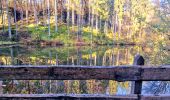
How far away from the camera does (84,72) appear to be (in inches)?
164

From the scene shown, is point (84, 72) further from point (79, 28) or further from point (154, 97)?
point (79, 28)

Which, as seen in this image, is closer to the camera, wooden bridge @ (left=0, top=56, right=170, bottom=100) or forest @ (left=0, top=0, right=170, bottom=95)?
wooden bridge @ (left=0, top=56, right=170, bottom=100)

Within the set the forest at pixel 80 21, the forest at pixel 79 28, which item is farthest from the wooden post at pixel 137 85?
the forest at pixel 80 21

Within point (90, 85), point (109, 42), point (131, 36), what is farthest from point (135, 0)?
point (90, 85)

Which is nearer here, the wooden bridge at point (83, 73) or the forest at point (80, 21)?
the wooden bridge at point (83, 73)

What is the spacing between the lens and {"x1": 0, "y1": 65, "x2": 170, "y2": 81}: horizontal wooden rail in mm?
4145

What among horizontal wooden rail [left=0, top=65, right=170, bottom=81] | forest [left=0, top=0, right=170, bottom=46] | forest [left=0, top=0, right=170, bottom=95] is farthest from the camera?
forest [left=0, top=0, right=170, bottom=46]

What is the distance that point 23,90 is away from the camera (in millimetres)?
11477

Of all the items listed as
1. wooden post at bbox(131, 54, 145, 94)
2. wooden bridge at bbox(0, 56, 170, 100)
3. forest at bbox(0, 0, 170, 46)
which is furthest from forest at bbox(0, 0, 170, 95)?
wooden bridge at bbox(0, 56, 170, 100)

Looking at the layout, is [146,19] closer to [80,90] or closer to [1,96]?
[80,90]

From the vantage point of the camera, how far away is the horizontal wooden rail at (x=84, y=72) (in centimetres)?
414

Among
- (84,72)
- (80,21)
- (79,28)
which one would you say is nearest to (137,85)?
(84,72)

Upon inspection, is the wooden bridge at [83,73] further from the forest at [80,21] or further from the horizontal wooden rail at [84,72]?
the forest at [80,21]

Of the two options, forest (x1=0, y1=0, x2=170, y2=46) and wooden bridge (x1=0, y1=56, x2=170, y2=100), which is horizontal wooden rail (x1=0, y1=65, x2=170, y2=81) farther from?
forest (x1=0, y1=0, x2=170, y2=46)
